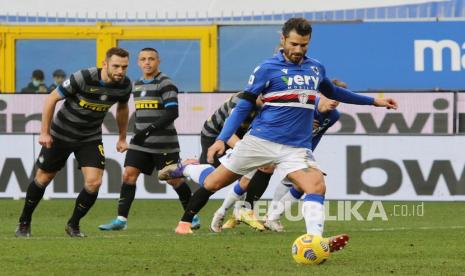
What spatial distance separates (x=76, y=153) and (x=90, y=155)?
0.74 feet

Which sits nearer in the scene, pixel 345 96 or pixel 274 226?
pixel 345 96

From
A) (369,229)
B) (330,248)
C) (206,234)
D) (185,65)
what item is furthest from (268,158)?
(185,65)

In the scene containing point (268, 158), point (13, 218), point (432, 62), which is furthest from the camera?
point (432, 62)

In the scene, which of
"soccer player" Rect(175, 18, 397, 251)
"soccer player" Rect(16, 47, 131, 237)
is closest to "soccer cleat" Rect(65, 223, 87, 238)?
"soccer player" Rect(16, 47, 131, 237)

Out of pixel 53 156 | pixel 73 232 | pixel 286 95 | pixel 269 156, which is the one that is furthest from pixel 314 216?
pixel 53 156

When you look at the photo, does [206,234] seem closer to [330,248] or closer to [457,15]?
[330,248]

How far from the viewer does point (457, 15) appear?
2709 cm

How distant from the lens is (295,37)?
35.7 feet

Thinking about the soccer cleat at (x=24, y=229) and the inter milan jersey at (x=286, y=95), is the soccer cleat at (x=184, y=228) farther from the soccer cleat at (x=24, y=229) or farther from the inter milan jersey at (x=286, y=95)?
the inter milan jersey at (x=286, y=95)

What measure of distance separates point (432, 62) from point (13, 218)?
470 inches

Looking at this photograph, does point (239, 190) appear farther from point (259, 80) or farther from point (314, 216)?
point (314, 216)

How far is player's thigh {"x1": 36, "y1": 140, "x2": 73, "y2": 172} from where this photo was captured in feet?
45.0

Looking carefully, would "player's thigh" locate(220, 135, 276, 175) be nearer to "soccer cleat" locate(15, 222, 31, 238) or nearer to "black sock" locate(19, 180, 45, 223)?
"black sock" locate(19, 180, 45, 223)

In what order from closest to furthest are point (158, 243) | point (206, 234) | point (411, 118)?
point (158, 243), point (206, 234), point (411, 118)
